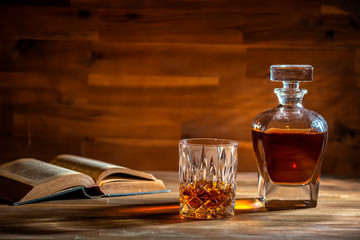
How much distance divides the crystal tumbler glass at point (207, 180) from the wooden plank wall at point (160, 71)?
658mm

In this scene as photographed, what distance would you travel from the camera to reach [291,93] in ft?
4.28

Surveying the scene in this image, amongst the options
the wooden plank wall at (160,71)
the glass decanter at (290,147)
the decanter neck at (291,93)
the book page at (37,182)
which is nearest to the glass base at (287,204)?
the glass decanter at (290,147)

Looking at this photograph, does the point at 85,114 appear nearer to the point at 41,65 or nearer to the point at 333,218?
the point at 41,65

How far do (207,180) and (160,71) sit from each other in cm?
72

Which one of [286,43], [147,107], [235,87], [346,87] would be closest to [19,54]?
[147,107]

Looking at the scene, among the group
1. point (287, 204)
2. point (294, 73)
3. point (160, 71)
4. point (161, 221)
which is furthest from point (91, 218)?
point (160, 71)

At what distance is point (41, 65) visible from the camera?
1.86 metres

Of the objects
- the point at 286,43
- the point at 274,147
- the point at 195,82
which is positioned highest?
the point at 286,43

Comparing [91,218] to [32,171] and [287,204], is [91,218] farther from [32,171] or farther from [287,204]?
[287,204]

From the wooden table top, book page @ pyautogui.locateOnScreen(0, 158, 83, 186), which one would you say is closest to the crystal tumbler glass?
the wooden table top

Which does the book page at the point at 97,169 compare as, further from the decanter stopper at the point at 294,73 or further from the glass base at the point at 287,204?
the decanter stopper at the point at 294,73

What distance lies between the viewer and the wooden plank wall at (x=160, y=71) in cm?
183

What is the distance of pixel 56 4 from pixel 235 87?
0.66m

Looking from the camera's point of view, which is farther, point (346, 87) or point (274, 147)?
point (346, 87)
